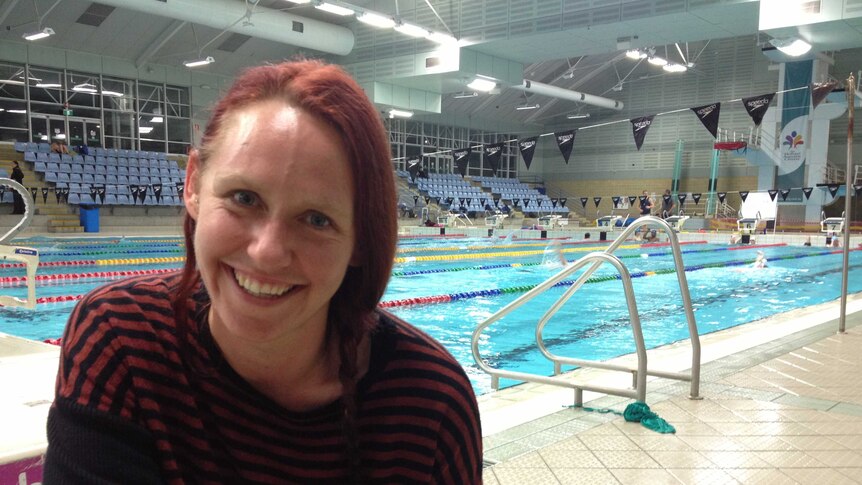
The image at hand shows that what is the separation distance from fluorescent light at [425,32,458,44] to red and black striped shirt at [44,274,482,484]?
1411 cm

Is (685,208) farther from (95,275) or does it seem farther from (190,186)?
(190,186)

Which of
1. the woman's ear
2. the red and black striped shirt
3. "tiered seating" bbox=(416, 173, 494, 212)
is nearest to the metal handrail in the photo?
the red and black striped shirt

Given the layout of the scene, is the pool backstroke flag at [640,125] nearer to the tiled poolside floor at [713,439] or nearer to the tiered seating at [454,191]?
the tiered seating at [454,191]

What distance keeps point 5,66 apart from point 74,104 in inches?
77.4

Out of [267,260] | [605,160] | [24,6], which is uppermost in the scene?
[24,6]

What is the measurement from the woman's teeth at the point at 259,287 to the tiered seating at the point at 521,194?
26.0 metres

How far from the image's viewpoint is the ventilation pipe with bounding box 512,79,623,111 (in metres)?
22.4

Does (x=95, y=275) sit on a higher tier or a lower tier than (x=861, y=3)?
lower

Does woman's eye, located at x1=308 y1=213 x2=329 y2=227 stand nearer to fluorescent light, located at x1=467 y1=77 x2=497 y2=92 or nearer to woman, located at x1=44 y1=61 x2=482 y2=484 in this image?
woman, located at x1=44 y1=61 x2=482 y2=484

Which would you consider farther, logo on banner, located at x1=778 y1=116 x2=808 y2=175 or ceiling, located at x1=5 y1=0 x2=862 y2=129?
logo on banner, located at x1=778 y1=116 x2=808 y2=175

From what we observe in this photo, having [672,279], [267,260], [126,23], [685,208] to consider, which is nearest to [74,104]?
[126,23]

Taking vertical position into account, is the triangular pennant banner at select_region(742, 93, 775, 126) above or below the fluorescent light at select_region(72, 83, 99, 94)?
Result: below

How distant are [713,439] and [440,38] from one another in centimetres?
1334

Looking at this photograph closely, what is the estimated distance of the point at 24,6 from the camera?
15.3 m
